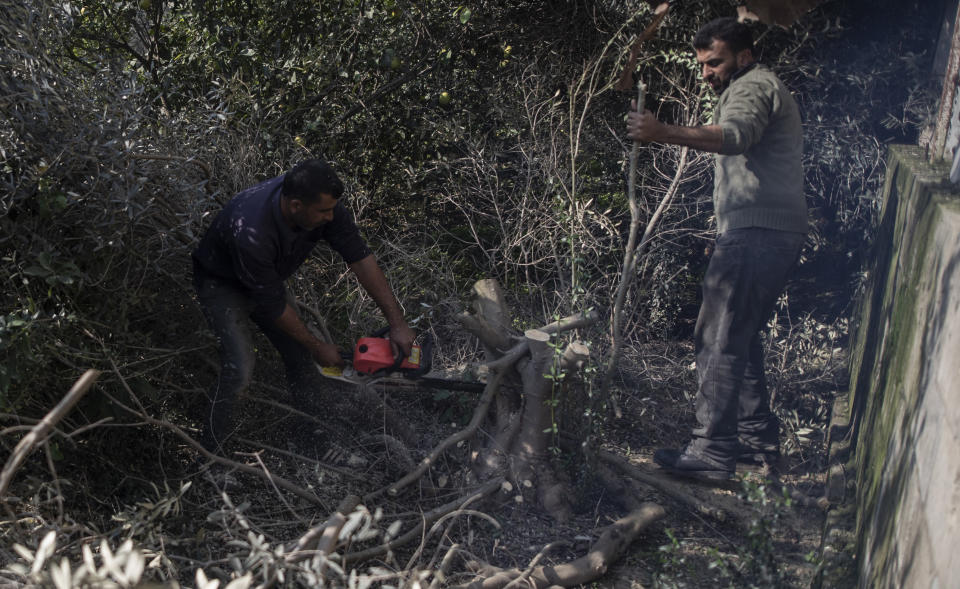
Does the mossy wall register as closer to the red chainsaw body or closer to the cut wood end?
the cut wood end

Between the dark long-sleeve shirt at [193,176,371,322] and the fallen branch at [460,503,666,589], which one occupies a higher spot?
the dark long-sleeve shirt at [193,176,371,322]

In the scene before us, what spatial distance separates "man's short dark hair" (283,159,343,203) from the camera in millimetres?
3442

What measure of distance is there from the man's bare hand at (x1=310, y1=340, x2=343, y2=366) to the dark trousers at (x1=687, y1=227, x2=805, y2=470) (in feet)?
6.34

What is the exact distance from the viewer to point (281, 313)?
3727 mm

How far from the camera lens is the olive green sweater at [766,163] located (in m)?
3.91

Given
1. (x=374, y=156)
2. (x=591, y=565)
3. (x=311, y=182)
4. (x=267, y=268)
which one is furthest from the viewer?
(x=374, y=156)

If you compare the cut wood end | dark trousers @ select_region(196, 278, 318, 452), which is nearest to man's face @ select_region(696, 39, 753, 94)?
the cut wood end

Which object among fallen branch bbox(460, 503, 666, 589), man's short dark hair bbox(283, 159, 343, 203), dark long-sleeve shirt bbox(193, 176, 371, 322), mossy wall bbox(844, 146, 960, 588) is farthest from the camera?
dark long-sleeve shirt bbox(193, 176, 371, 322)

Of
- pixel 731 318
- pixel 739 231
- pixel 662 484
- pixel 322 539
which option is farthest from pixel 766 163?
pixel 322 539

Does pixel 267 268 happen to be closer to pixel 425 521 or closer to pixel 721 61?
pixel 425 521

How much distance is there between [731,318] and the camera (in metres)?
4.08

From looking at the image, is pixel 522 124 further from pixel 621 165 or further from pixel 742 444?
pixel 742 444

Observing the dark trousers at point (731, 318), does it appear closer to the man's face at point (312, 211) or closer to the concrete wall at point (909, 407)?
the concrete wall at point (909, 407)

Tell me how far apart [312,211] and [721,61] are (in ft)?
7.34
